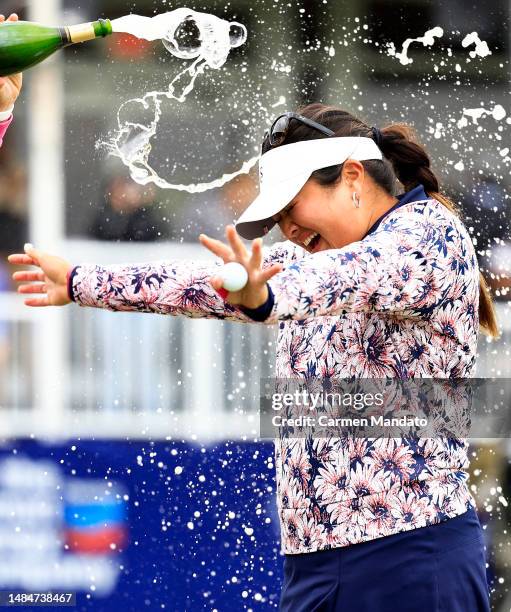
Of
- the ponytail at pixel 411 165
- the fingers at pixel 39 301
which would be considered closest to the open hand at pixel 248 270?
the fingers at pixel 39 301

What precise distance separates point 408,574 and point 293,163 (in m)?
0.77

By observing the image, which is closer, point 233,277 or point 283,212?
point 233,277

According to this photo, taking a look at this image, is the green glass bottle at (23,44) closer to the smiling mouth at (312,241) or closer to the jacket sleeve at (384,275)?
the smiling mouth at (312,241)

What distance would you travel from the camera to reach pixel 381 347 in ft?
5.87

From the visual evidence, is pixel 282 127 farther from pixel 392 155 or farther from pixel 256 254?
pixel 256 254

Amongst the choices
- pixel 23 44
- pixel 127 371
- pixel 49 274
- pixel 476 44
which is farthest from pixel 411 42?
pixel 49 274

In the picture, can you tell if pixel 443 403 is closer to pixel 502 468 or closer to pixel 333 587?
pixel 333 587

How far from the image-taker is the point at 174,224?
3.18 metres

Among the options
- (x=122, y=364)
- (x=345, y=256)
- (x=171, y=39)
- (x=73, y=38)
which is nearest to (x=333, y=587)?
(x=345, y=256)

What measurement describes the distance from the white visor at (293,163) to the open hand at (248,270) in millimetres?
327

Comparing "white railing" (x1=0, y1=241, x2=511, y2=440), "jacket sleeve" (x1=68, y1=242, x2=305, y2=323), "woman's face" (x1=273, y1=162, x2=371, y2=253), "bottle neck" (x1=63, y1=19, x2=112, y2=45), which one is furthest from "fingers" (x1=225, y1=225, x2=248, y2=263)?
"white railing" (x1=0, y1=241, x2=511, y2=440)

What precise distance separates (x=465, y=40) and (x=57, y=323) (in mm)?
1566

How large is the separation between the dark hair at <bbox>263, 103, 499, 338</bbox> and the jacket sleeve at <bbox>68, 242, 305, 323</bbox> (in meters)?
0.33

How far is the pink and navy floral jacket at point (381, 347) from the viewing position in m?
1.73
